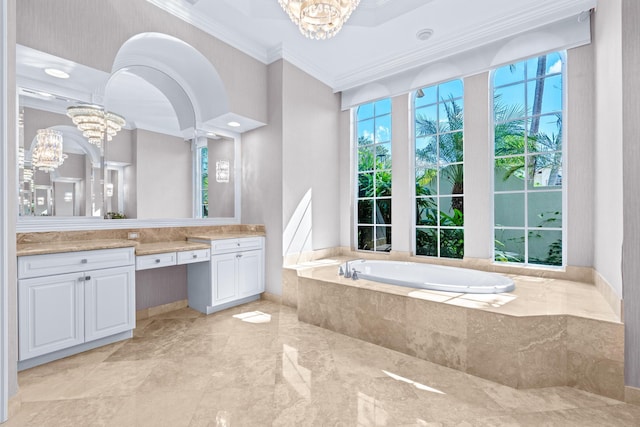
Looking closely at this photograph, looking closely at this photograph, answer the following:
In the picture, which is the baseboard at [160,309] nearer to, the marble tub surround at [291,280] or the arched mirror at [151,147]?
the arched mirror at [151,147]

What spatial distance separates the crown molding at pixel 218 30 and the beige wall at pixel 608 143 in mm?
3211

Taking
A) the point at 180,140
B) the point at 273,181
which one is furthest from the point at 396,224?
the point at 180,140

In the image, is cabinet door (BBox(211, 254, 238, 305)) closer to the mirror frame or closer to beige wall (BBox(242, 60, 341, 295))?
beige wall (BBox(242, 60, 341, 295))

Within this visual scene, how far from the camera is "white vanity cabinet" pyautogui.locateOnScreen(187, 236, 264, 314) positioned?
320cm

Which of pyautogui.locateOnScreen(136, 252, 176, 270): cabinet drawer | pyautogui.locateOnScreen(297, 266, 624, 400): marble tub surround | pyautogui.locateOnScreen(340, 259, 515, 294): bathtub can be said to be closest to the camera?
pyautogui.locateOnScreen(297, 266, 624, 400): marble tub surround

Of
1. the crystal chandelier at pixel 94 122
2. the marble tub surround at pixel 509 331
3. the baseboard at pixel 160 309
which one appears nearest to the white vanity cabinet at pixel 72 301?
the baseboard at pixel 160 309

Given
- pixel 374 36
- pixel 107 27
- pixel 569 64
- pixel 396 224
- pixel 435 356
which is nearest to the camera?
pixel 435 356

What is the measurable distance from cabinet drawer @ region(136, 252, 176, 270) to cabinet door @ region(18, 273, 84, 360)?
1.43 ft

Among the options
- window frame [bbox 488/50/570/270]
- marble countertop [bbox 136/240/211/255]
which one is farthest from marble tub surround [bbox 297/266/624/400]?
marble countertop [bbox 136/240/211/255]

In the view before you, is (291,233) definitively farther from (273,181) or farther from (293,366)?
(293,366)

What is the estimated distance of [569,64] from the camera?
2863mm

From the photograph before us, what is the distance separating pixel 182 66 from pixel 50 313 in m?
2.65

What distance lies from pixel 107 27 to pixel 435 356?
12.1 ft

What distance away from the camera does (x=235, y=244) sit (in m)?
3.42
